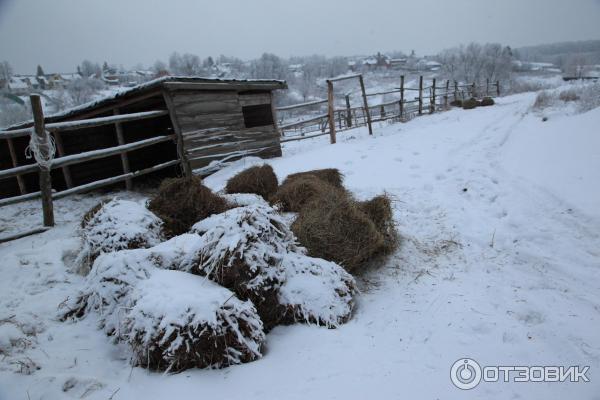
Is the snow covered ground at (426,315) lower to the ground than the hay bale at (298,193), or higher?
lower

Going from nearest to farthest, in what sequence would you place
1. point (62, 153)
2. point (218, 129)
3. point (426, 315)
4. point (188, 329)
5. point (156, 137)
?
point (188, 329)
point (426, 315)
point (62, 153)
point (156, 137)
point (218, 129)

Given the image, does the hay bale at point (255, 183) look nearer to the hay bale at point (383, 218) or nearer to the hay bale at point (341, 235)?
the hay bale at point (341, 235)

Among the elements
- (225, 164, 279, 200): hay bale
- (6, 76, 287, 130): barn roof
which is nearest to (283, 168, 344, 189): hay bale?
(225, 164, 279, 200): hay bale

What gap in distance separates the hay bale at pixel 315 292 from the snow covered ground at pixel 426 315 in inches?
4.6

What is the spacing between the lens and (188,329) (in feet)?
6.58

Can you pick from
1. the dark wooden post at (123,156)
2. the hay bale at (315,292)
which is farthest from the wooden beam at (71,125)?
the hay bale at (315,292)

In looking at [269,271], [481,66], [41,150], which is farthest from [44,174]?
[481,66]

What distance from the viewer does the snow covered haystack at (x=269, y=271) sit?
7.90 feet

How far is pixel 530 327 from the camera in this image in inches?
94.7

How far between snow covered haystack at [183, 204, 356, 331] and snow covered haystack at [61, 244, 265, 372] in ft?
0.57

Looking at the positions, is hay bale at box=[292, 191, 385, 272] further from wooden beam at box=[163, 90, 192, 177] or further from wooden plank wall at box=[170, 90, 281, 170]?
wooden plank wall at box=[170, 90, 281, 170]

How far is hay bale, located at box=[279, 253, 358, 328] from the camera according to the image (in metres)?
2.61

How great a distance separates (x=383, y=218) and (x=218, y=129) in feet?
18.8

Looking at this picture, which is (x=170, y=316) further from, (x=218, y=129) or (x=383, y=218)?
(x=218, y=129)
